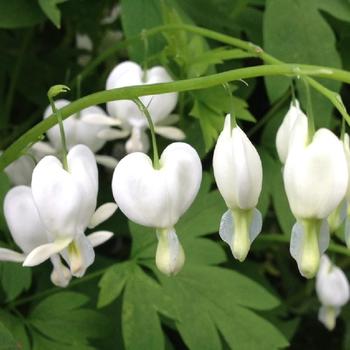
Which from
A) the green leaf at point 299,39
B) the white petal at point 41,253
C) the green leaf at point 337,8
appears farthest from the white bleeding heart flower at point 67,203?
the green leaf at point 337,8

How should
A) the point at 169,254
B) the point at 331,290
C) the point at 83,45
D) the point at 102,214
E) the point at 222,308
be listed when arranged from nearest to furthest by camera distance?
the point at 169,254, the point at 102,214, the point at 222,308, the point at 331,290, the point at 83,45

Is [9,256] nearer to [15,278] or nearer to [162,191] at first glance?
[15,278]

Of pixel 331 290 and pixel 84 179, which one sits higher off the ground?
pixel 84 179

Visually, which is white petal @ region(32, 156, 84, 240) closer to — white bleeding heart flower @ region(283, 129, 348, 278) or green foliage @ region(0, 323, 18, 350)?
green foliage @ region(0, 323, 18, 350)

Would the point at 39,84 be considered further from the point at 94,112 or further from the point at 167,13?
the point at 167,13

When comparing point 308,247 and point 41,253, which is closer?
point 308,247

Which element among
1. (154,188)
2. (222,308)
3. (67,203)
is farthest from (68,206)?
(222,308)
